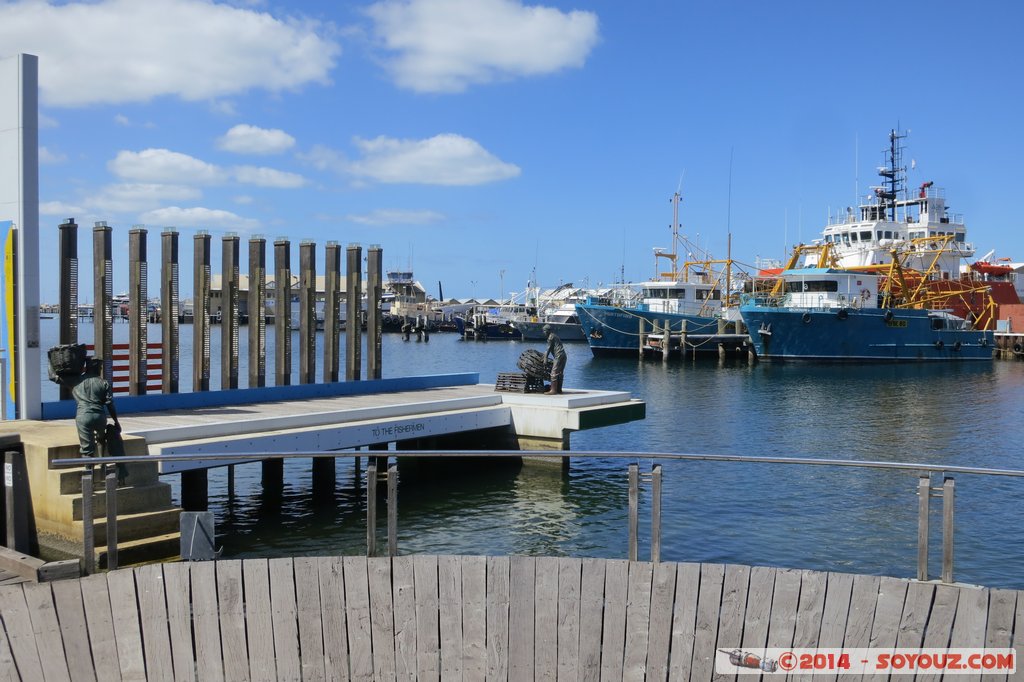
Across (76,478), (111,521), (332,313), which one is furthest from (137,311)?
(111,521)

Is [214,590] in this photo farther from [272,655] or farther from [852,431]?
[852,431]

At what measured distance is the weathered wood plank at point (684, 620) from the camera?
539cm

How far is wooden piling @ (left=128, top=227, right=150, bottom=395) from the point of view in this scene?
16.0m

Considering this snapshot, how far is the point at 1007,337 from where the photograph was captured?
7600 centimetres

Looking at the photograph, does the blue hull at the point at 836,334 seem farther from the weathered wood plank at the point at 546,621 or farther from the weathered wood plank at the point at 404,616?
the weathered wood plank at the point at 404,616

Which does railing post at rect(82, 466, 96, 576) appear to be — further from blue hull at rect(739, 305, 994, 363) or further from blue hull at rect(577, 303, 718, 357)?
blue hull at rect(577, 303, 718, 357)

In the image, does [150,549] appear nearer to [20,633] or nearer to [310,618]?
[20,633]

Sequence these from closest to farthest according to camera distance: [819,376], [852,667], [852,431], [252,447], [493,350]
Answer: [852,667], [252,447], [852,431], [819,376], [493,350]

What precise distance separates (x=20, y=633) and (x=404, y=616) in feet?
7.18

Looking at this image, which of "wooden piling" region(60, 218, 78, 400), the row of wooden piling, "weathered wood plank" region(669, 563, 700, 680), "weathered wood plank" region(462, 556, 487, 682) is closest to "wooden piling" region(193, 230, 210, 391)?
the row of wooden piling

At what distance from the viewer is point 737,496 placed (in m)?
6.59

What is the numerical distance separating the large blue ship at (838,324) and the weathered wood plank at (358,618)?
193 feet

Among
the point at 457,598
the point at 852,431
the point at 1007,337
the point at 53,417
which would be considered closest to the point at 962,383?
the point at 852,431

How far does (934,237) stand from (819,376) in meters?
25.6
